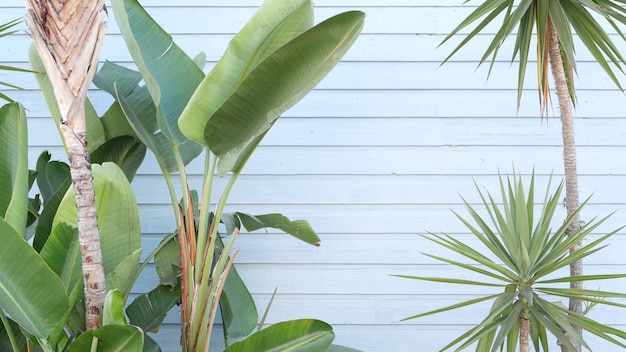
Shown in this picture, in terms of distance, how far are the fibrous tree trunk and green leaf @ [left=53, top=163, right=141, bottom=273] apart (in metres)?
0.21

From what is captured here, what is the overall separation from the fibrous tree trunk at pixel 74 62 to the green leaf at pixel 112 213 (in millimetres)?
208

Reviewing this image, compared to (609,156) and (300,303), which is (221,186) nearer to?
(300,303)

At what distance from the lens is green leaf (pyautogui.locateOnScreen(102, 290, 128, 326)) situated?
5.63 ft

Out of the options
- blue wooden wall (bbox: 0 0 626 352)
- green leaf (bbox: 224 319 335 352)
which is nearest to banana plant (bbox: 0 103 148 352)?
green leaf (bbox: 224 319 335 352)

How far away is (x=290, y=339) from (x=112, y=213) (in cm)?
67

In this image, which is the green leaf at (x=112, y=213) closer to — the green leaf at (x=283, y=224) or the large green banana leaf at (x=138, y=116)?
the large green banana leaf at (x=138, y=116)

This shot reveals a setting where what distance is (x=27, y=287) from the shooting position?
Result: 1754 millimetres

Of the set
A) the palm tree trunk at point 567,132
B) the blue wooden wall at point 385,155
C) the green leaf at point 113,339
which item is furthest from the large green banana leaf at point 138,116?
the palm tree trunk at point 567,132

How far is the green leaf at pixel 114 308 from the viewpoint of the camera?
1.71 metres

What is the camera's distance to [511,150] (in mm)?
2848

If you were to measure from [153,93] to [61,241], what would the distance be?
52 centimetres

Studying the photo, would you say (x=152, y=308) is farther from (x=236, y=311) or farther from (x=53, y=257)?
(x=53, y=257)

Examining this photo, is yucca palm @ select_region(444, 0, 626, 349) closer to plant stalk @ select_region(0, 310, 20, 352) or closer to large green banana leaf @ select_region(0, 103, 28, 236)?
large green banana leaf @ select_region(0, 103, 28, 236)

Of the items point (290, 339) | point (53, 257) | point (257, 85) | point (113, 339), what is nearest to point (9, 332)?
point (53, 257)
